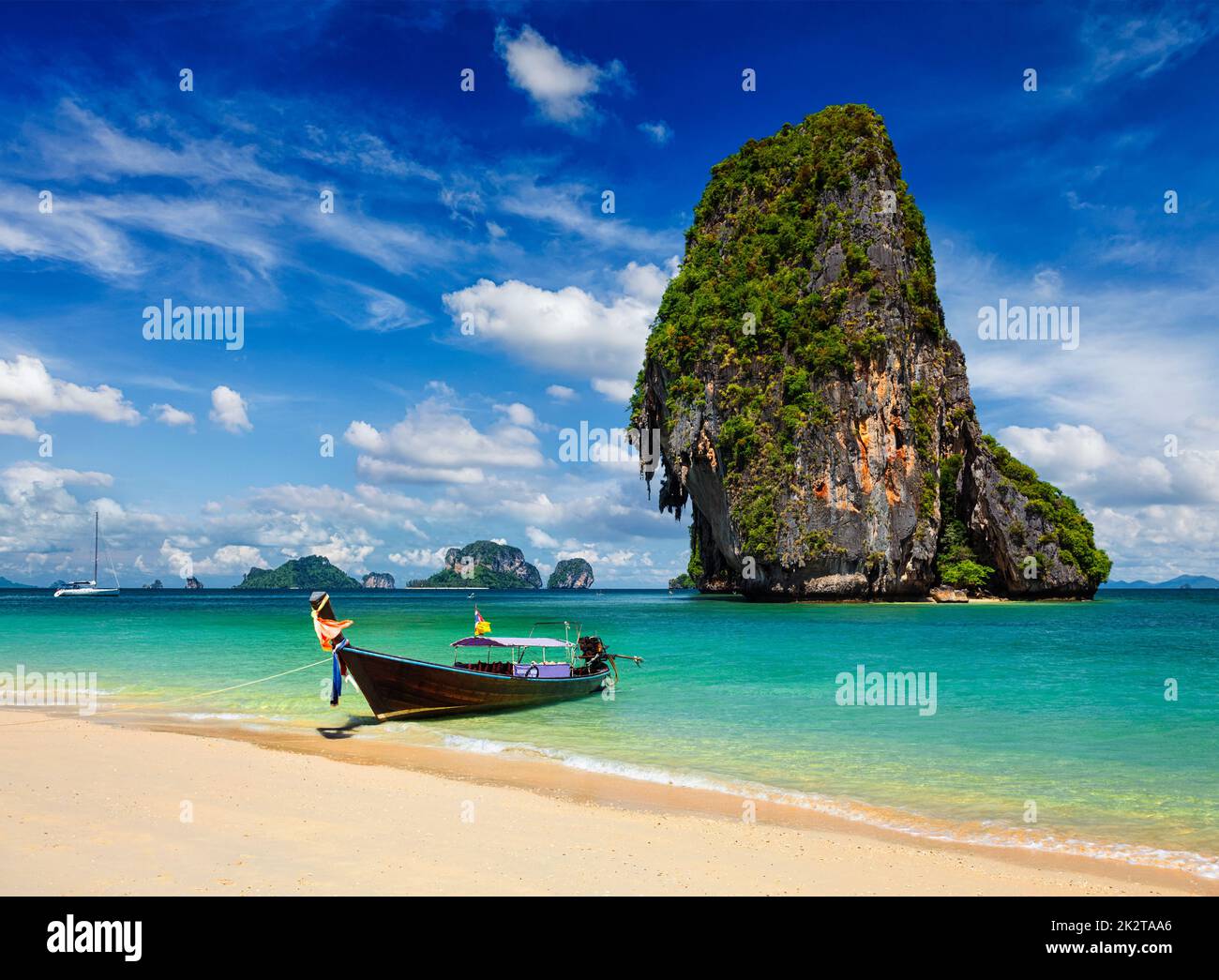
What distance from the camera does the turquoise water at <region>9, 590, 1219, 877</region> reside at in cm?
923

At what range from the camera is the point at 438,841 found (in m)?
7.27

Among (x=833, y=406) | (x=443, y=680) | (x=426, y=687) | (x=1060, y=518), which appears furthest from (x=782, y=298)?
(x=426, y=687)

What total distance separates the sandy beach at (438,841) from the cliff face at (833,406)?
151 feet

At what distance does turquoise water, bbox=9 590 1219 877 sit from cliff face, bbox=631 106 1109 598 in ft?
66.7

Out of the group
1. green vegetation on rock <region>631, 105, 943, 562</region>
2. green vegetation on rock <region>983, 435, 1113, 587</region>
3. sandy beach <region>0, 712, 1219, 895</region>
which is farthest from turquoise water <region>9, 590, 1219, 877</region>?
green vegetation on rock <region>983, 435, 1113, 587</region>

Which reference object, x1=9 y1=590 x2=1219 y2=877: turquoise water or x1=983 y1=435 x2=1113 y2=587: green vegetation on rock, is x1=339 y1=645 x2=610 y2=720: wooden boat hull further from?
x1=983 y1=435 x2=1113 y2=587: green vegetation on rock

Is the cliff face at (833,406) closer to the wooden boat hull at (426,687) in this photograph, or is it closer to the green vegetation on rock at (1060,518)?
the green vegetation on rock at (1060,518)

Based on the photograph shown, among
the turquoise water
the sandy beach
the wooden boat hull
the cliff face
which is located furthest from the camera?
the cliff face

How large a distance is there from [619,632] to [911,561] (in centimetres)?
2725

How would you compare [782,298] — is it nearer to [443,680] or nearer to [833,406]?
[833,406]

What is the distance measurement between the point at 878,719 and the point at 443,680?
8649mm

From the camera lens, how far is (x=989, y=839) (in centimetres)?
810

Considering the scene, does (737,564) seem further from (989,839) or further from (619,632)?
(989,839)

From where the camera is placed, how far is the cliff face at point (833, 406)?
2135 inches
